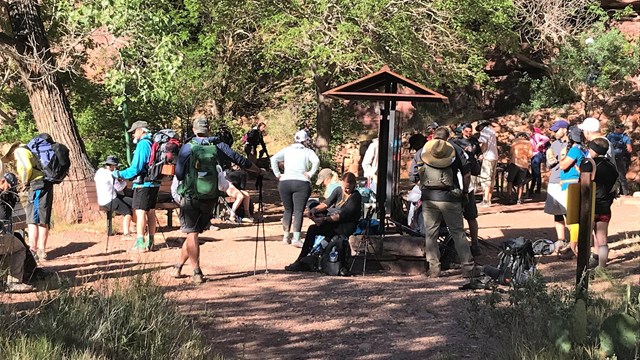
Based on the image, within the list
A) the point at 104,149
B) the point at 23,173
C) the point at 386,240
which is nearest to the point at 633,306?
the point at 386,240

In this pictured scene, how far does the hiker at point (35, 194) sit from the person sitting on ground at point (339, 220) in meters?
3.00

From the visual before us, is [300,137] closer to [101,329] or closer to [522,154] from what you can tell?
[101,329]

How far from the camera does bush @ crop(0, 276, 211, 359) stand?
4762mm

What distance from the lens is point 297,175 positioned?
10336mm

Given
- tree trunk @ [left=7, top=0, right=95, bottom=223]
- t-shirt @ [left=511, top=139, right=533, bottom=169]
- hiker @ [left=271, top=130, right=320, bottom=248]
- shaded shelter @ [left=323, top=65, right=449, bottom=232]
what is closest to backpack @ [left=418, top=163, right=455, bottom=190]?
shaded shelter @ [left=323, top=65, right=449, bottom=232]

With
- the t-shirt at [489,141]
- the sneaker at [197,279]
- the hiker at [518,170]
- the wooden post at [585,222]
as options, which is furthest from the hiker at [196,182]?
the hiker at [518,170]

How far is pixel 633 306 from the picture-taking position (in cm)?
579

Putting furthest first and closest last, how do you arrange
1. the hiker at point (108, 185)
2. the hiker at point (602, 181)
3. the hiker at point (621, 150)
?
the hiker at point (621, 150) < the hiker at point (108, 185) < the hiker at point (602, 181)

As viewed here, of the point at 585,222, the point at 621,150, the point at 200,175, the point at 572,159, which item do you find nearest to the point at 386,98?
the point at 572,159

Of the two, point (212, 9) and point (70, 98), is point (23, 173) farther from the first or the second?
point (212, 9)

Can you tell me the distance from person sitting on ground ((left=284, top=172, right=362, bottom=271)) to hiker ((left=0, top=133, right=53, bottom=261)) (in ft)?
9.84

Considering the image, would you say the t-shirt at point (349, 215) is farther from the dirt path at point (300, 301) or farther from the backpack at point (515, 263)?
the backpack at point (515, 263)

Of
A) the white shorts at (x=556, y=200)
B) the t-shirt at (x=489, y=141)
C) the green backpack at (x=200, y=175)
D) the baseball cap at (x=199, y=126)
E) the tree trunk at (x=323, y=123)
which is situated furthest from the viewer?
the tree trunk at (x=323, y=123)

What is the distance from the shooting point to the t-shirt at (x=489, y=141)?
581 inches
